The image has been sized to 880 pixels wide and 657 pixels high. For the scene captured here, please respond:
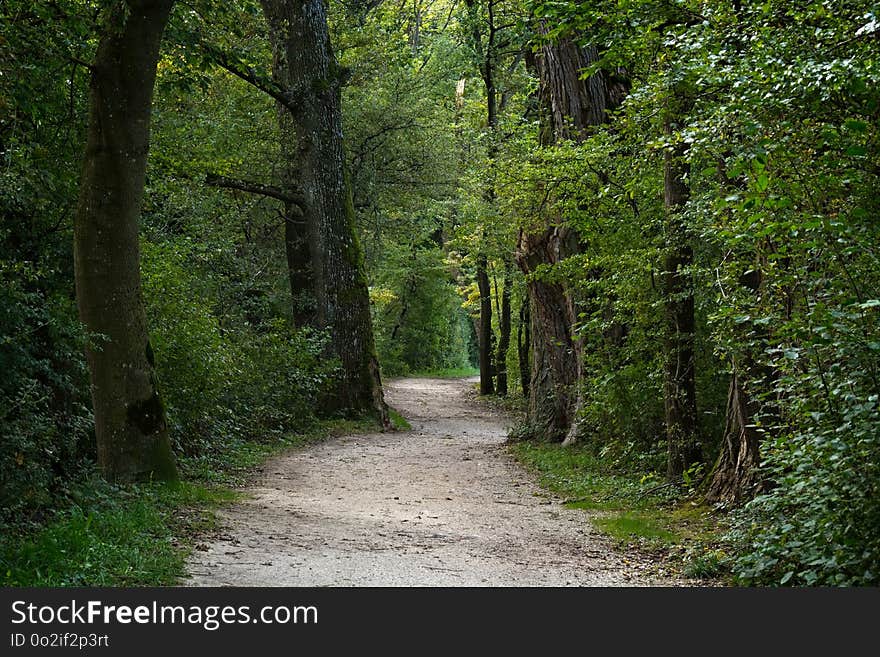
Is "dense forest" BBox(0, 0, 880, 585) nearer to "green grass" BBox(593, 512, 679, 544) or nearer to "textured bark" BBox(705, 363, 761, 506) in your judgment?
"textured bark" BBox(705, 363, 761, 506)

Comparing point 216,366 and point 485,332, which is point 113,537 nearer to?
point 216,366

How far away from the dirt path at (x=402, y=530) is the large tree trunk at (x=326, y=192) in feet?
11.8

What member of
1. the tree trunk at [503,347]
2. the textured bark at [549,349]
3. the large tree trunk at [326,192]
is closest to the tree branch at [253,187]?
the large tree trunk at [326,192]

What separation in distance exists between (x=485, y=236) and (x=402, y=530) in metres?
14.1

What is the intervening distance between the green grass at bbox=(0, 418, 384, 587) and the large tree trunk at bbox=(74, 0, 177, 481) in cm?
72

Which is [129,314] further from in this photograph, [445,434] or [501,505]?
[445,434]

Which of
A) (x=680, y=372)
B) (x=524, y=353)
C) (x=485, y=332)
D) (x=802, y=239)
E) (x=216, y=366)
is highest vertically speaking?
(x=802, y=239)

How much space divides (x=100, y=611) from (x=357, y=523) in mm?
4361

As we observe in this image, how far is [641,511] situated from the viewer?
10070 millimetres

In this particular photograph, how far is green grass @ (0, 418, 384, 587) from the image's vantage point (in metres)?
5.89

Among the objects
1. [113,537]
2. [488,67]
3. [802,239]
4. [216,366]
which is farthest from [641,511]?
[488,67]

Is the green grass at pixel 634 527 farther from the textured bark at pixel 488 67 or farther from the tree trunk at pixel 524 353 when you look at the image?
the tree trunk at pixel 524 353

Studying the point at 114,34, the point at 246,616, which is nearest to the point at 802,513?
the point at 246,616

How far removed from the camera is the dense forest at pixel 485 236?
19.7ft
